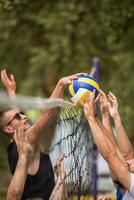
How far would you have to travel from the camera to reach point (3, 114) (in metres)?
6.94

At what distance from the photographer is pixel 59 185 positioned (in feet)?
23.1

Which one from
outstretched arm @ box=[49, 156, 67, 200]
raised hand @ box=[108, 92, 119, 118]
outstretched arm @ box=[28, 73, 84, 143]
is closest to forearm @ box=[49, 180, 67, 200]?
outstretched arm @ box=[49, 156, 67, 200]

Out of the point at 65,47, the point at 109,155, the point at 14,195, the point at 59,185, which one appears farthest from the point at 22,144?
the point at 65,47

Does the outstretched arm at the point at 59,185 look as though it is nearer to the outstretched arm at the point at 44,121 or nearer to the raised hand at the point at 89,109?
the outstretched arm at the point at 44,121

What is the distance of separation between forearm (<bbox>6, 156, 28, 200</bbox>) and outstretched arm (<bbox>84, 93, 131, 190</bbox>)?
3.00ft

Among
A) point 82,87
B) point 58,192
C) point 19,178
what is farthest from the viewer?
point 82,87

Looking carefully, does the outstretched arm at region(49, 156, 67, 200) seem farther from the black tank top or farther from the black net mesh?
the black net mesh

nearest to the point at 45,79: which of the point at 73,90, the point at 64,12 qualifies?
the point at 64,12

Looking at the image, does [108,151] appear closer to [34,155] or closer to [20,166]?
[34,155]

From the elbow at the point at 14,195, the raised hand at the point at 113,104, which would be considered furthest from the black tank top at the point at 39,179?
the raised hand at the point at 113,104

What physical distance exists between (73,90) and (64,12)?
10.3 meters

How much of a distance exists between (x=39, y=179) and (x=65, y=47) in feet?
50.9

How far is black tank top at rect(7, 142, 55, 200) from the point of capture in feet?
22.6

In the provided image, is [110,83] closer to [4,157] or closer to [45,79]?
[45,79]
